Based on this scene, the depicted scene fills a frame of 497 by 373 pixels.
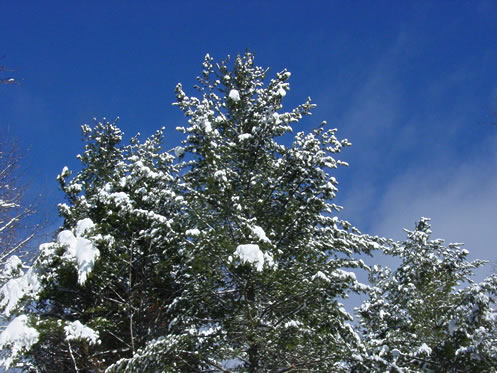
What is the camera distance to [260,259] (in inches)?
315

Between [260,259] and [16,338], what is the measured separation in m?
4.44

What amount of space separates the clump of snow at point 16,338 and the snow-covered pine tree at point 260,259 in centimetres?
185

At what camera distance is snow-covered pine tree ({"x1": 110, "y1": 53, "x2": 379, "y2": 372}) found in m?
9.25

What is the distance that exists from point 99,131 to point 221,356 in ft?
33.0

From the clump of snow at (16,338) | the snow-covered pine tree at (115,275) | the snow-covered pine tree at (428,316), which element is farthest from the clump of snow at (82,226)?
the snow-covered pine tree at (428,316)

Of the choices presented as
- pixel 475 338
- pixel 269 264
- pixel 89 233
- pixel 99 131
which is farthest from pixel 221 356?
pixel 99 131

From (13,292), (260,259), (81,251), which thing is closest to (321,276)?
(260,259)

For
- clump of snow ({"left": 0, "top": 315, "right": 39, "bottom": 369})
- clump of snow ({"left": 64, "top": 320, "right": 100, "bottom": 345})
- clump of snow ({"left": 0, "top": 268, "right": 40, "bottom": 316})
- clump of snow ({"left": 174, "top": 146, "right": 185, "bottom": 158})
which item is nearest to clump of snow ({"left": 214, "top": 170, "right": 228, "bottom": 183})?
clump of snow ({"left": 174, "top": 146, "right": 185, "bottom": 158})

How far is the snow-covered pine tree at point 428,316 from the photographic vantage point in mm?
10273

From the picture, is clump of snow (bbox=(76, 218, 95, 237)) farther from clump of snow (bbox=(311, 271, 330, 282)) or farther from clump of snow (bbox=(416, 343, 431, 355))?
clump of snow (bbox=(416, 343, 431, 355))

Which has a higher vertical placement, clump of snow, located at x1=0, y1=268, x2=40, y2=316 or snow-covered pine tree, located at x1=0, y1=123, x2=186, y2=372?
snow-covered pine tree, located at x1=0, y1=123, x2=186, y2=372

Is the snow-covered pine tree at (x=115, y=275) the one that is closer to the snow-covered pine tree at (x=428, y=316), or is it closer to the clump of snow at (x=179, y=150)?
the clump of snow at (x=179, y=150)

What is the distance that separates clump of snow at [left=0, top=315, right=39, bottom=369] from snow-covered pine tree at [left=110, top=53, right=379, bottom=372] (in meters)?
1.85

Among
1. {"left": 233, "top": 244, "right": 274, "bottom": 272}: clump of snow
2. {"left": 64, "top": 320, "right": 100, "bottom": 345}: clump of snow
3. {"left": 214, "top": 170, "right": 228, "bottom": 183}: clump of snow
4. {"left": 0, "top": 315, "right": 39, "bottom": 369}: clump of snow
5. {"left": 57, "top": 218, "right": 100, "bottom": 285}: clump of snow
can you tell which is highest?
{"left": 214, "top": 170, "right": 228, "bottom": 183}: clump of snow
